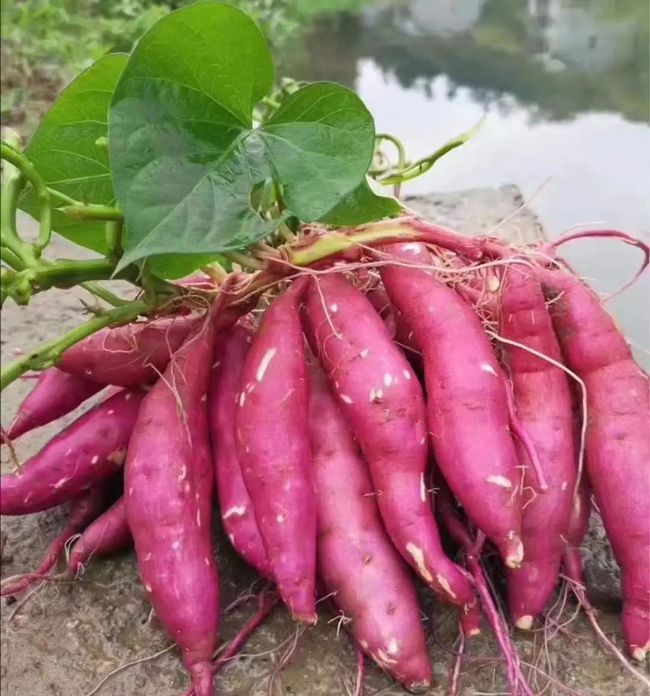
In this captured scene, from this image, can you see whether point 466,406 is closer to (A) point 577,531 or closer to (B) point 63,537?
(A) point 577,531

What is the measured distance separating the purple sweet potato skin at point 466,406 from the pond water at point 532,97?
0.20 meters

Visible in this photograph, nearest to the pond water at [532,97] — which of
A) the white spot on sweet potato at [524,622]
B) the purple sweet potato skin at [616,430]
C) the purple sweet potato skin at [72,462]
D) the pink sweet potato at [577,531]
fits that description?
the purple sweet potato skin at [616,430]

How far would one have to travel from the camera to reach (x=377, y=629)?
556 millimetres

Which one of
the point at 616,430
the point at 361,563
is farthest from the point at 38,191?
the point at 616,430

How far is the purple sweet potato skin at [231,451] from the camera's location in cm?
62

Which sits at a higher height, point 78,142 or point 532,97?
point 78,142

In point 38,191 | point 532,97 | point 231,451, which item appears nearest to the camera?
point 38,191

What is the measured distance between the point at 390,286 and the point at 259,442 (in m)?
0.17

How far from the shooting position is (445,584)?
0.55 m

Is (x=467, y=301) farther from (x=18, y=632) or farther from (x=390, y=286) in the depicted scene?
(x=18, y=632)

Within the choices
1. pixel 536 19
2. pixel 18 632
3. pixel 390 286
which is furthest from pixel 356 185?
pixel 536 19

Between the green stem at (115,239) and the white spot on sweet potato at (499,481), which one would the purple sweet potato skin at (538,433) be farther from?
the green stem at (115,239)

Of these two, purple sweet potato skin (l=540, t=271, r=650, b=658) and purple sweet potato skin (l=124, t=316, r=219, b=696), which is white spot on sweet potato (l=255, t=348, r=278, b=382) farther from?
purple sweet potato skin (l=540, t=271, r=650, b=658)

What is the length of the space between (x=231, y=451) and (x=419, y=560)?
0.18 metres
